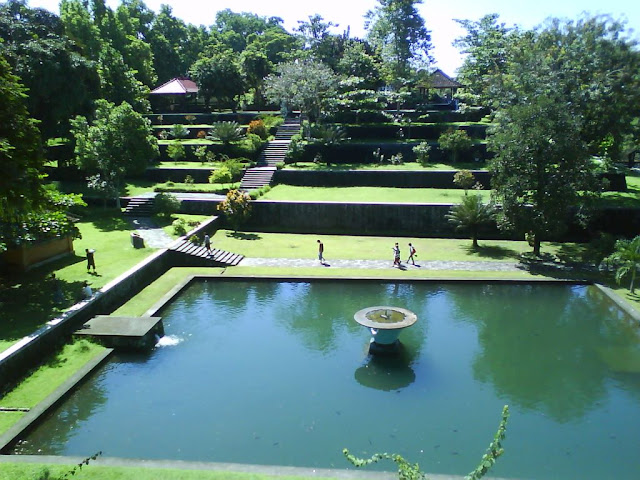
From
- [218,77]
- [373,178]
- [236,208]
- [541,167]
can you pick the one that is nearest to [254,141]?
[373,178]

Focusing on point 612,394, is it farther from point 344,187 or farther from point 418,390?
point 344,187

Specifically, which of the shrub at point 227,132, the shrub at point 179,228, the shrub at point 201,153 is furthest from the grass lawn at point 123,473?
the shrub at point 227,132

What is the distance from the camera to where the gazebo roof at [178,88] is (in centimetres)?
4084

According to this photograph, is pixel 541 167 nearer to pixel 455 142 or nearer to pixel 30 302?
pixel 455 142

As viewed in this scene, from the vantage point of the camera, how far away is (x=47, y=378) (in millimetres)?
11062

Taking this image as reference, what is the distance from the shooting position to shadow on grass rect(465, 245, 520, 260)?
1959 centimetres

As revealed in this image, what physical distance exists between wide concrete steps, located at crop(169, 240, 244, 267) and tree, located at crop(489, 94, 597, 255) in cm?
989

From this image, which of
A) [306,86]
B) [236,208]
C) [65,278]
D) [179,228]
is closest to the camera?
[65,278]

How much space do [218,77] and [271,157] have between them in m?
12.3

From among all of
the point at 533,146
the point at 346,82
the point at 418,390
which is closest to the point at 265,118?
the point at 346,82

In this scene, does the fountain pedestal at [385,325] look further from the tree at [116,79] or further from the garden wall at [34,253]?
the tree at [116,79]

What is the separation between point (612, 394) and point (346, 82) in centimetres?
2697

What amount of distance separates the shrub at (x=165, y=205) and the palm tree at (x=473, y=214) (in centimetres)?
1186

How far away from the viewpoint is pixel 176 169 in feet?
96.1
